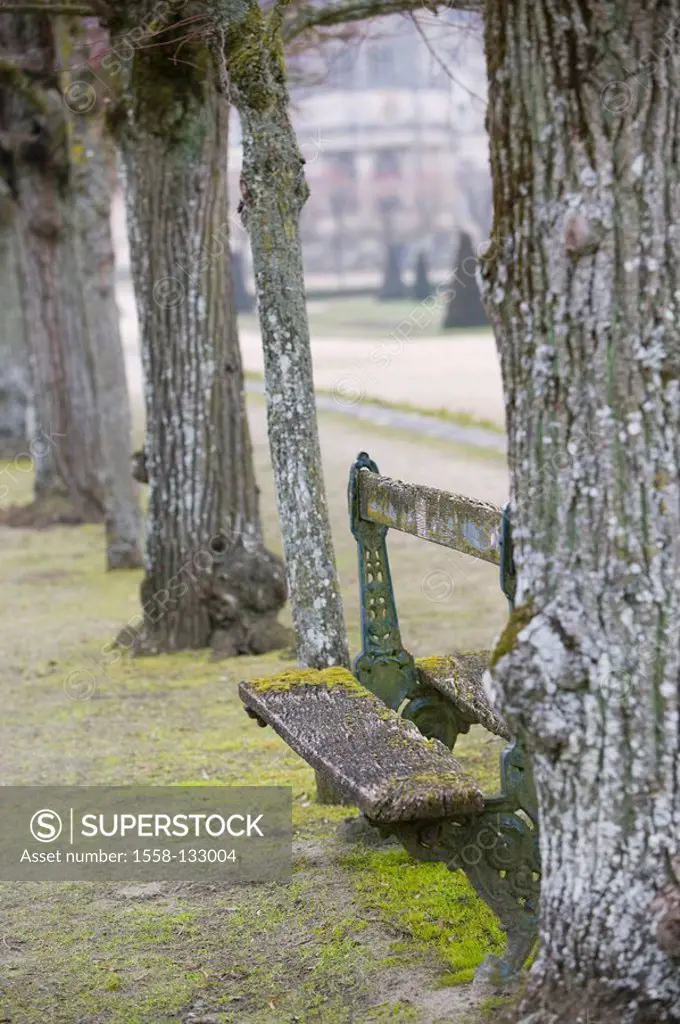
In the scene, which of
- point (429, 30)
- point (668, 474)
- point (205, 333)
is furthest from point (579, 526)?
point (429, 30)

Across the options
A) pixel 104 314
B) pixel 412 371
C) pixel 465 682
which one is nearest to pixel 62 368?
pixel 104 314

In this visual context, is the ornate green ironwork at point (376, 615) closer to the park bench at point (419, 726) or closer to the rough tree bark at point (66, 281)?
the park bench at point (419, 726)

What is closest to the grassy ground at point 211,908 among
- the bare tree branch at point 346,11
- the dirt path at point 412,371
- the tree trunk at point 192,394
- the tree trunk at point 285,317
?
the tree trunk at point 192,394

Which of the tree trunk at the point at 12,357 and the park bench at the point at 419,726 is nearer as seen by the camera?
the park bench at the point at 419,726

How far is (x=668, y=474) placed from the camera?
3.03 m

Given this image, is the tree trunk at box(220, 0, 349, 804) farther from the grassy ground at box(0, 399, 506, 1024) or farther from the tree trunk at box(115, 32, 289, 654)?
the tree trunk at box(115, 32, 289, 654)

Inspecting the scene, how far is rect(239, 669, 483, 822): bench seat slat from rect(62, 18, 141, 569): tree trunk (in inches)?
245

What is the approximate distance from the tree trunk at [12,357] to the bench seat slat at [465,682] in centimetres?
1250

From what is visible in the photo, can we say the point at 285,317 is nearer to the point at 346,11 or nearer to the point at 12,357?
the point at 346,11

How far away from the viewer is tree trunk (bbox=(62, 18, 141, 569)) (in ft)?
35.7

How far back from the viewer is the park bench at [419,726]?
3.77m

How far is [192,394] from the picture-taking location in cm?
807

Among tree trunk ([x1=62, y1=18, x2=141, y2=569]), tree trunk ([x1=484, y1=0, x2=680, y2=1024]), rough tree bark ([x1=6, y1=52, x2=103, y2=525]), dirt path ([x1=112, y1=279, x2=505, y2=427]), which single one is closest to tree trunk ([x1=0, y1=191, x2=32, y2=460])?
rough tree bark ([x1=6, y1=52, x2=103, y2=525])

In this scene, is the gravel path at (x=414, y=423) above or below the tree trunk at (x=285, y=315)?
below
